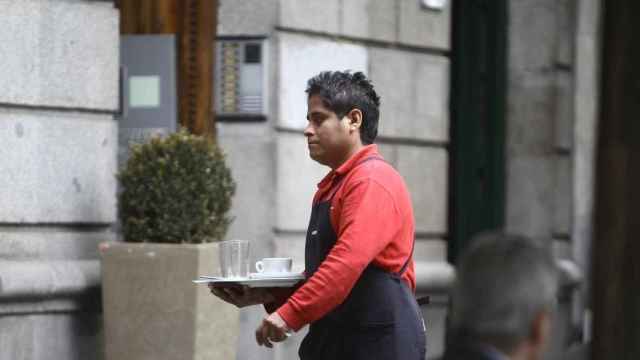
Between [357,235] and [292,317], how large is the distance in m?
0.34

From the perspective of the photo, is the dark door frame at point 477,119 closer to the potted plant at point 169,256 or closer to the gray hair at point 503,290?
the potted plant at point 169,256

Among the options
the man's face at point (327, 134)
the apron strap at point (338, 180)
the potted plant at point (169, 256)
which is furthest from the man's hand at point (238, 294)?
the potted plant at point (169, 256)

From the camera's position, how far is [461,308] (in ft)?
10.4

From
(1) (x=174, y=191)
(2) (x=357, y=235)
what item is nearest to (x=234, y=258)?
(2) (x=357, y=235)

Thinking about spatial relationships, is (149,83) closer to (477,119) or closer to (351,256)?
(477,119)

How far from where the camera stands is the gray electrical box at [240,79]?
30.7 feet

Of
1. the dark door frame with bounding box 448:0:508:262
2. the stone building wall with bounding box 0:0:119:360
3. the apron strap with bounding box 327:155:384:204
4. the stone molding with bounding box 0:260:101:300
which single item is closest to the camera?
the apron strap with bounding box 327:155:384:204

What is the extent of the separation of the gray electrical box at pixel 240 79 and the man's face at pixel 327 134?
4.17 meters

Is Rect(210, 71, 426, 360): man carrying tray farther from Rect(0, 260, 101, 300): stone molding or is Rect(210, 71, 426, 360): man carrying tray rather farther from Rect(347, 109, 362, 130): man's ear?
Rect(0, 260, 101, 300): stone molding

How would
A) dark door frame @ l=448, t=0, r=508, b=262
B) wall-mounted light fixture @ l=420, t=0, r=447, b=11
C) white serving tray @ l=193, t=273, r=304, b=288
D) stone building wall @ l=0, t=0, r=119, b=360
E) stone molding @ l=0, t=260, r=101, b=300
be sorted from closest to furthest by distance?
white serving tray @ l=193, t=273, r=304, b=288, stone molding @ l=0, t=260, r=101, b=300, stone building wall @ l=0, t=0, r=119, b=360, wall-mounted light fixture @ l=420, t=0, r=447, b=11, dark door frame @ l=448, t=0, r=508, b=262

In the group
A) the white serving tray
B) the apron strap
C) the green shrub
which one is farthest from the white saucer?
the green shrub

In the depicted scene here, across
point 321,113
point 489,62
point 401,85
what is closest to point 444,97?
point 401,85

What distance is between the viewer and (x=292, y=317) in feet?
16.0

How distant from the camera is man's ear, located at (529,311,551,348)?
3129 millimetres
